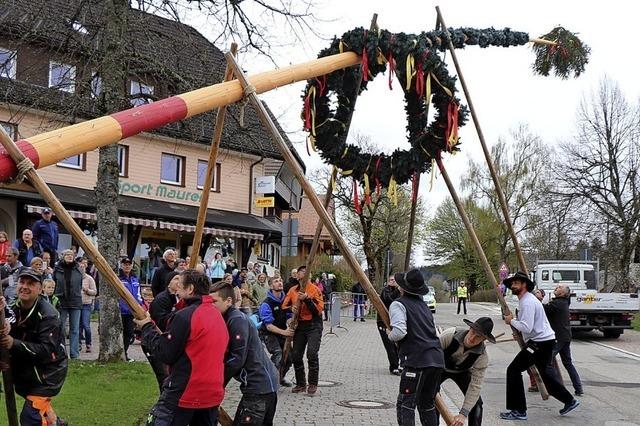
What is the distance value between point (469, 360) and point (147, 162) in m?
22.5

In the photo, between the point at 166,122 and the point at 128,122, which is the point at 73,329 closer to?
the point at 166,122

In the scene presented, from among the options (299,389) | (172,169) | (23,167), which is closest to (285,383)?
(299,389)

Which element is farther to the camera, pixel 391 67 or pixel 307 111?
pixel 307 111

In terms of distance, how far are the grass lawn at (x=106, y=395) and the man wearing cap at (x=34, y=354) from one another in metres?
1.78

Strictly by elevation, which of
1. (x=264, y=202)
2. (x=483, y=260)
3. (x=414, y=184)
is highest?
(x=264, y=202)

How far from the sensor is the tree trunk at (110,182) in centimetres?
1201

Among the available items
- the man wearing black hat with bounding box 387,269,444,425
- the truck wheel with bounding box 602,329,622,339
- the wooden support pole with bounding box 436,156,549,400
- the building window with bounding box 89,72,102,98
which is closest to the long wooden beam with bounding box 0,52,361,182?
the man wearing black hat with bounding box 387,269,444,425

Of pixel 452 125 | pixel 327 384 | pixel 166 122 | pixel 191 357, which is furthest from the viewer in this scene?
pixel 327 384

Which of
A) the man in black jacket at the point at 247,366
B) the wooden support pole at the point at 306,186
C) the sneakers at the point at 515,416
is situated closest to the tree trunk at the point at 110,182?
the wooden support pole at the point at 306,186

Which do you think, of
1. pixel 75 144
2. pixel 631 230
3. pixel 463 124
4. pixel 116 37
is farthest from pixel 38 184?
pixel 631 230

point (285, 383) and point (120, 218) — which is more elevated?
point (120, 218)

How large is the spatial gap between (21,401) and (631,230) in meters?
36.1

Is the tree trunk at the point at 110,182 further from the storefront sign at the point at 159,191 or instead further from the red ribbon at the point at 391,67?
the storefront sign at the point at 159,191

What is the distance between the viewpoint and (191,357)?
5.38 meters
